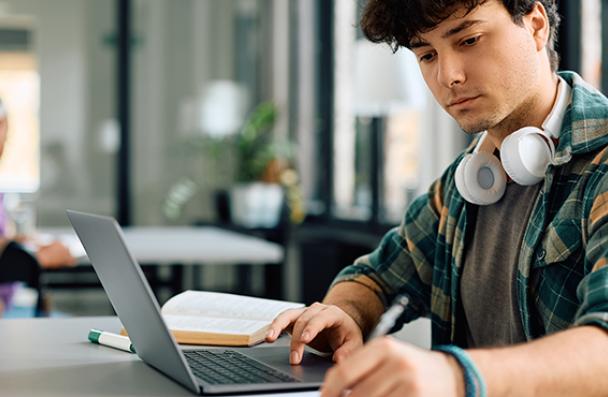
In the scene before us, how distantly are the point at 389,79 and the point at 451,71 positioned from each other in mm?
2269

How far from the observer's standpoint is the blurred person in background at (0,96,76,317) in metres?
2.96

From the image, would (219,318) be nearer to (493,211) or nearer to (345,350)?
(345,350)

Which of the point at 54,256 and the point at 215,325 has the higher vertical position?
the point at 215,325

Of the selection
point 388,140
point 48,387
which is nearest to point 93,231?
point 48,387

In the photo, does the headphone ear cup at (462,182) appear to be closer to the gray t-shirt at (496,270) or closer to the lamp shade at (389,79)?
the gray t-shirt at (496,270)

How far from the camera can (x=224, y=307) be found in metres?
1.50

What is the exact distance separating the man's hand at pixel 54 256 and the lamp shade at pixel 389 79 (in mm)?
1353

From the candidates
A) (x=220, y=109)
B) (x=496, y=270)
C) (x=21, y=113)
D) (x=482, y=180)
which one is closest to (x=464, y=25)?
(x=482, y=180)

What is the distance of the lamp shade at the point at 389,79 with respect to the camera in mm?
3572

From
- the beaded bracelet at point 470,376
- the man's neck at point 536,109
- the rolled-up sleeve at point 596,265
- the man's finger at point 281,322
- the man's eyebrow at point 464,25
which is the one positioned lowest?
the man's finger at point 281,322

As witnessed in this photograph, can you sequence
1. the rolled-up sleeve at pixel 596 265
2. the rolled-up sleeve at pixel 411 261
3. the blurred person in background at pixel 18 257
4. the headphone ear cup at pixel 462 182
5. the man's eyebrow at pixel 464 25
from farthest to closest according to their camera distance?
the blurred person in background at pixel 18 257 → the rolled-up sleeve at pixel 411 261 → the headphone ear cup at pixel 462 182 → the man's eyebrow at pixel 464 25 → the rolled-up sleeve at pixel 596 265

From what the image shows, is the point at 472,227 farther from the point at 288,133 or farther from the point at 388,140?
the point at 288,133

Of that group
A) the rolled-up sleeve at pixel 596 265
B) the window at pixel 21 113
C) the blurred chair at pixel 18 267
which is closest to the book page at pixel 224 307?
the rolled-up sleeve at pixel 596 265

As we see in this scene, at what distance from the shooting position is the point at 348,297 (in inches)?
58.7
